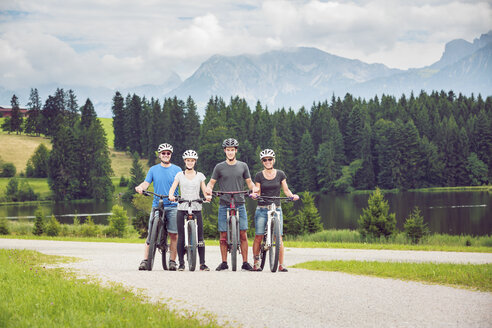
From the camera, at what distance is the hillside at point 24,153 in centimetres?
12025

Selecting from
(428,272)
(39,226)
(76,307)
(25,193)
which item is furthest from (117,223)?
(25,193)

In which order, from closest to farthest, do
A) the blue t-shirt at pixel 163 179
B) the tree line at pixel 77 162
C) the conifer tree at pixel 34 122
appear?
the blue t-shirt at pixel 163 179, the tree line at pixel 77 162, the conifer tree at pixel 34 122

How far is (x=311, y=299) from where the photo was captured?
25.4 ft

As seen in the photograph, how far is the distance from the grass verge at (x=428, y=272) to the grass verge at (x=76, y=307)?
4.70 metres

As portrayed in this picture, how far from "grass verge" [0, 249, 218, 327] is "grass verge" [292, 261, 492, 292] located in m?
4.70

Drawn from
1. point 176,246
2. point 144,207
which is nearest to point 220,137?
point 144,207

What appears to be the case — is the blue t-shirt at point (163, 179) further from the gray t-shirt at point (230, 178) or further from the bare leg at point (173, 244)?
the gray t-shirt at point (230, 178)

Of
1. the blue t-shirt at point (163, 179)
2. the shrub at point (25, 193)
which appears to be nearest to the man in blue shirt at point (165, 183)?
the blue t-shirt at point (163, 179)

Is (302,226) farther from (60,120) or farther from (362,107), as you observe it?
(60,120)

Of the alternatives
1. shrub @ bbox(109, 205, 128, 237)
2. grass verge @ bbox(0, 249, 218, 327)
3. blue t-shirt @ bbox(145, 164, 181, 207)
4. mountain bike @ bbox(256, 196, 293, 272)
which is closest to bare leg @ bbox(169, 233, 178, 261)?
blue t-shirt @ bbox(145, 164, 181, 207)

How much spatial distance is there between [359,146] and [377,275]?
113m

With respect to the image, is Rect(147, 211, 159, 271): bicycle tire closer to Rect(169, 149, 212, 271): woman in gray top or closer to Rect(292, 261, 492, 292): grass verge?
Rect(169, 149, 212, 271): woman in gray top

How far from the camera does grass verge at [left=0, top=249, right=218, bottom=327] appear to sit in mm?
6422

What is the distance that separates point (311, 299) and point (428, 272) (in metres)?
3.31
